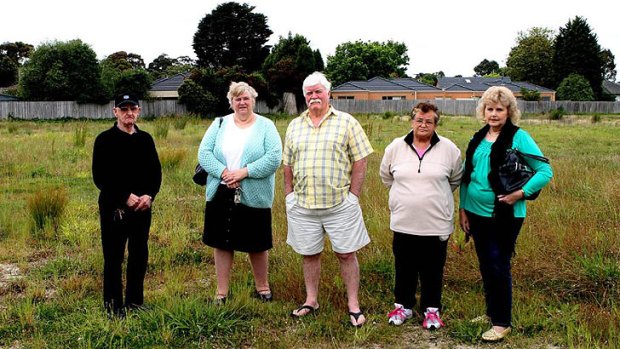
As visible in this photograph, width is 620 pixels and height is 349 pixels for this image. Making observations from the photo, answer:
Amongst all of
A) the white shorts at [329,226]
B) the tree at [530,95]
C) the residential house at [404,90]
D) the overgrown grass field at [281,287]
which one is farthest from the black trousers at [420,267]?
the tree at [530,95]

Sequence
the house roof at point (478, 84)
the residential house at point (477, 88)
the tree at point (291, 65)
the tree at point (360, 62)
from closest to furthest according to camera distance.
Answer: the tree at point (291, 65) < the residential house at point (477, 88) < the house roof at point (478, 84) < the tree at point (360, 62)

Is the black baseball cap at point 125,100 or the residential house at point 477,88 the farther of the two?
the residential house at point 477,88

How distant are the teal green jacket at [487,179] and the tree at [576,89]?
57886mm

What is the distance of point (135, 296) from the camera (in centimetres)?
438

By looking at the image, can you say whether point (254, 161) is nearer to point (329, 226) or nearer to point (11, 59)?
point (329, 226)

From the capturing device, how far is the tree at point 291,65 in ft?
136

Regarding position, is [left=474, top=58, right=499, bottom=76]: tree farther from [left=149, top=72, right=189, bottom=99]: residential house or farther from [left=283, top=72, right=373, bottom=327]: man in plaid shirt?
[left=283, top=72, right=373, bottom=327]: man in plaid shirt

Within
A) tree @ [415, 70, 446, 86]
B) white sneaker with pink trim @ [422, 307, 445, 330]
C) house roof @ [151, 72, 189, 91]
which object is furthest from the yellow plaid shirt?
tree @ [415, 70, 446, 86]

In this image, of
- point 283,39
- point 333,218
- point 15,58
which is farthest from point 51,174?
point 15,58

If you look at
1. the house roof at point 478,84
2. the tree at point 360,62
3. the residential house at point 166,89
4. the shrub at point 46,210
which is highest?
the tree at point 360,62

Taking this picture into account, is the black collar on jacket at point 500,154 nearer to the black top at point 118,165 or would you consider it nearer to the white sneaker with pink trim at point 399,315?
the white sneaker with pink trim at point 399,315

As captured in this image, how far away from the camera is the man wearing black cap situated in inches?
167

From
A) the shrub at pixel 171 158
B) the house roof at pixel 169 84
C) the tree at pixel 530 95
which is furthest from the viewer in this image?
the tree at pixel 530 95

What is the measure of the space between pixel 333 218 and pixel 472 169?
1.02m
